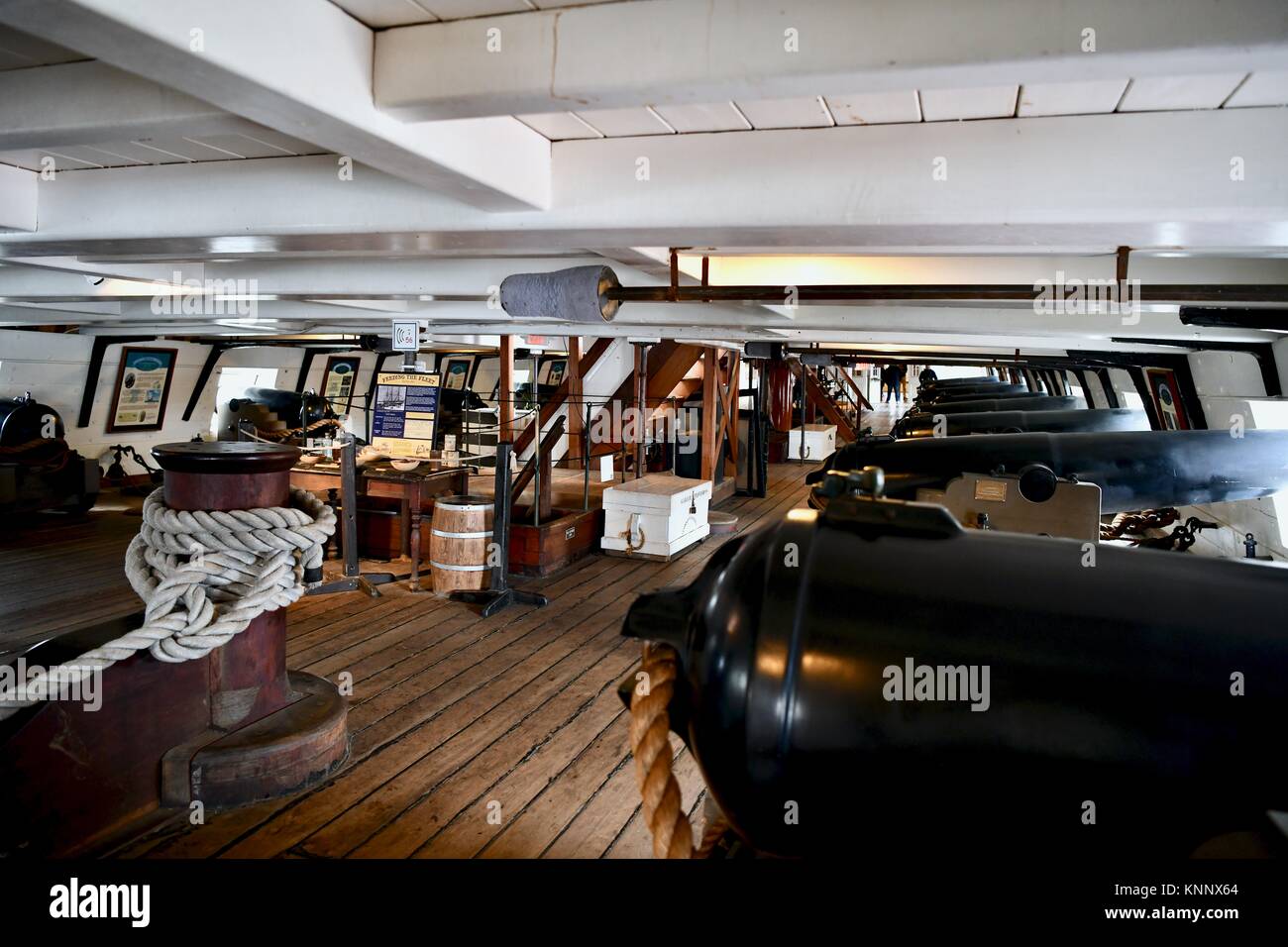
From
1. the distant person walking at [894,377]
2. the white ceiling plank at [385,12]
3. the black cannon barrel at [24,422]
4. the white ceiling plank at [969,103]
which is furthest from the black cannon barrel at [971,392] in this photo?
the distant person walking at [894,377]

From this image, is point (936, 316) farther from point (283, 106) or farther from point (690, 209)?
point (283, 106)

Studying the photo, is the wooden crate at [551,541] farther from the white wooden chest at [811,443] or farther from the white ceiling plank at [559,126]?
the white wooden chest at [811,443]

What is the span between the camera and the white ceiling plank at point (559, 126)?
2.55m

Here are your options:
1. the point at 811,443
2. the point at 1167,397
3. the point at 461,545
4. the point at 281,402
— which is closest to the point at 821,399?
the point at 811,443

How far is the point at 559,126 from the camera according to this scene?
2.62 metres

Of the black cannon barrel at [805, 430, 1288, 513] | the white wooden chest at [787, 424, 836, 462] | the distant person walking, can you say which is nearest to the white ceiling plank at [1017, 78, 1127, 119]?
the black cannon barrel at [805, 430, 1288, 513]

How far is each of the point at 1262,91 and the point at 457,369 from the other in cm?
1916

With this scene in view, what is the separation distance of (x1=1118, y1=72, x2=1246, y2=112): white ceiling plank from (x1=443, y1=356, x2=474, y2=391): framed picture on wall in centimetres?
1853

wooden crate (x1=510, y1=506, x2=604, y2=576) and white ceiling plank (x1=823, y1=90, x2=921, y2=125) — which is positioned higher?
white ceiling plank (x1=823, y1=90, x2=921, y2=125)

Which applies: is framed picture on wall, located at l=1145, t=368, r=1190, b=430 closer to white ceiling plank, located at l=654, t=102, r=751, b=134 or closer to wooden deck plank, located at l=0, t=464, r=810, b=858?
wooden deck plank, located at l=0, t=464, r=810, b=858

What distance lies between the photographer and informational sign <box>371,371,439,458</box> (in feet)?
24.4

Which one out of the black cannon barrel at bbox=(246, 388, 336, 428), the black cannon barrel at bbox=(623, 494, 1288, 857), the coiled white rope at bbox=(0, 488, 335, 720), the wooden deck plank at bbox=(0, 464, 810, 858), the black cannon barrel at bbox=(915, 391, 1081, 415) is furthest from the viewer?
the black cannon barrel at bbox=(246, 388, 336, 428)

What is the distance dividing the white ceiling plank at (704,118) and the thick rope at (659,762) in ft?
6.11

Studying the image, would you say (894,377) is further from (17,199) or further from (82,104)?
(82,104)
